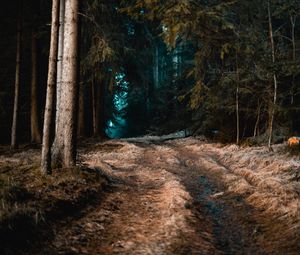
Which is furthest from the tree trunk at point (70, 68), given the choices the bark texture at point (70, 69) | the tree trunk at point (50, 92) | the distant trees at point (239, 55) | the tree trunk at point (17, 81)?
the tree trunk at point (17, 81)

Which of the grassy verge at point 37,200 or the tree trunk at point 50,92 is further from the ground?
the tree trunk at point 50,92

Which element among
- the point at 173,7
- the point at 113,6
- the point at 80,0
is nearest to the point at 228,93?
the point at 113,6

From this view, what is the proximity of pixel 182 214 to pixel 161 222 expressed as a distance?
467 millimetres

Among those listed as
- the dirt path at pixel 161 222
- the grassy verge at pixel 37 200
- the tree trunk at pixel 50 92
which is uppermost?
the tree trunk at pixel 50 92

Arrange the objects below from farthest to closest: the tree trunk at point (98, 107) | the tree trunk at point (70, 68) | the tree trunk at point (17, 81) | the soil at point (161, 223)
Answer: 1. the tree trunk at point (98, 107)
2. the tree trunk at point (17, 81)
3. the tree trunk at point (70, 68)
4. the soil at point (161, 223)

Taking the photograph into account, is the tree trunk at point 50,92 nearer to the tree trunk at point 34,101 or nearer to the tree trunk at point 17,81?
the tree trunk at point 17,81

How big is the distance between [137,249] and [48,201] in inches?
81.0

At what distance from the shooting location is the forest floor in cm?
484

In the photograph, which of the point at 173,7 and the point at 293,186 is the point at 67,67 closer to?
the point at 173,7

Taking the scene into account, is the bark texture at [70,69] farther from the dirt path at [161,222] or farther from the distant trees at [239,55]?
the dirt path at [161,222]

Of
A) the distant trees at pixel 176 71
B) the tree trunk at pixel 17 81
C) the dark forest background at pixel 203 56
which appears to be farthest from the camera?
the tree trunk at pixel 17 81

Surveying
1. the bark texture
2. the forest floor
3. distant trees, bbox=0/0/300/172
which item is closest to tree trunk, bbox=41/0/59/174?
distant trees, bbox=0/0/300/172

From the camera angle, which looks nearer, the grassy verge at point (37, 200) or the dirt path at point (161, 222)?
the grassy verge at point (37, 200)

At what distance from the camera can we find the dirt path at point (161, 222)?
4.78 metres
